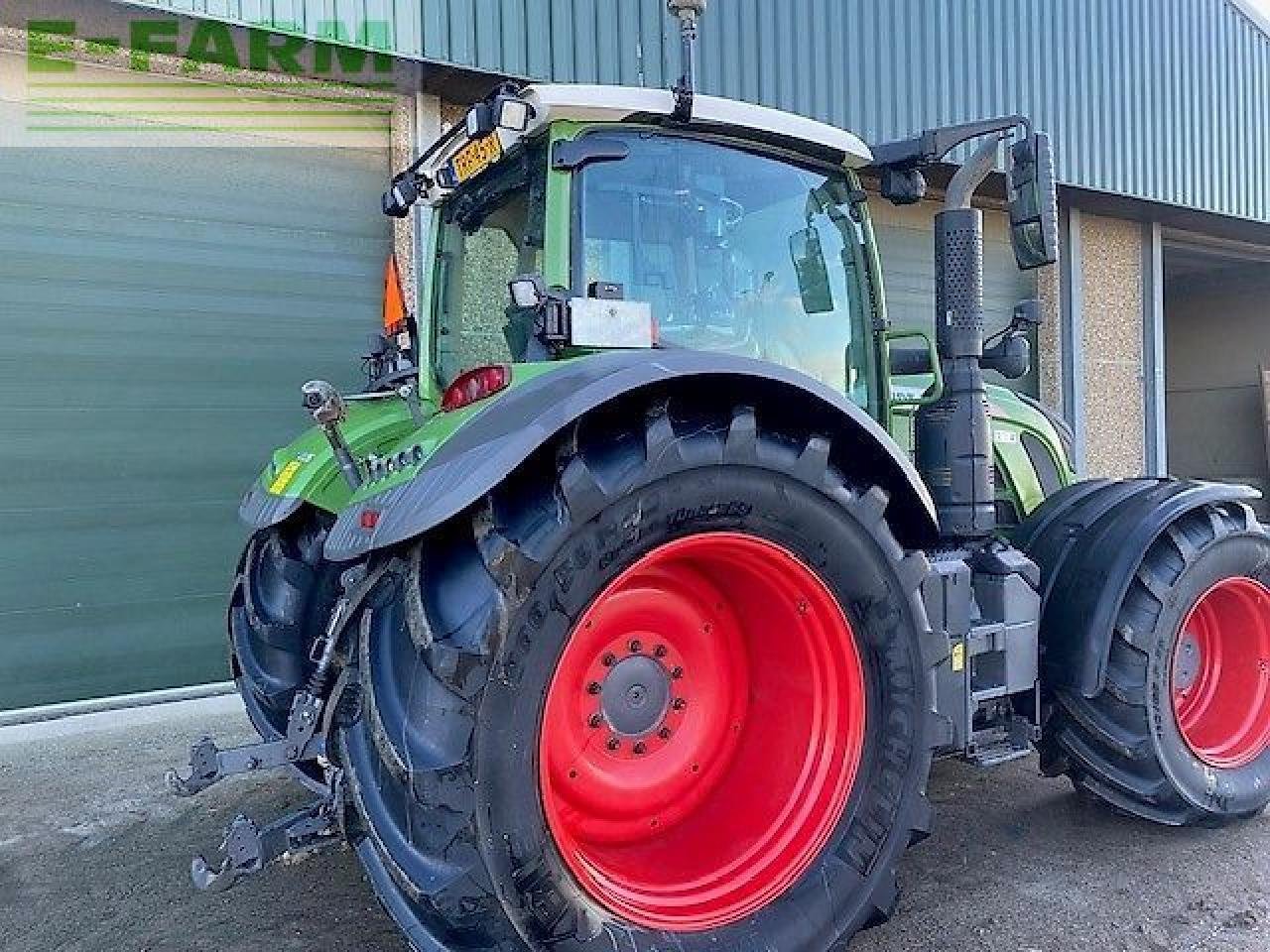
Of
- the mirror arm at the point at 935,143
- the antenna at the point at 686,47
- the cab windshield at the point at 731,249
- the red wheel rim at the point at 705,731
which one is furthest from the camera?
the mirror arm at the point at 935,143

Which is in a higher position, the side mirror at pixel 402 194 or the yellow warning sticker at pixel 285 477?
the side mirror at pixel 402 194

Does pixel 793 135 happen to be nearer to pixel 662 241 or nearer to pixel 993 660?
pixel 662 241

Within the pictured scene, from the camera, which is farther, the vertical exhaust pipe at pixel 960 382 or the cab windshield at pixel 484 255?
the vertical exhaust pipe at pixel 960 382

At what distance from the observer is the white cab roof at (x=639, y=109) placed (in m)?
2.64

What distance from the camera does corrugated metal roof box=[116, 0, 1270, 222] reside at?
583 centimetres

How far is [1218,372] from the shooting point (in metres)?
14.8

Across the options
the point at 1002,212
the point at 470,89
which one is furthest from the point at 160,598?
the point at 1002,212

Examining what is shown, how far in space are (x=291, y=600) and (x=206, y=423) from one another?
2640mm

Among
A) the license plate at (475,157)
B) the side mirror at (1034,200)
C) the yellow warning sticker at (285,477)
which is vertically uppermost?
the license plate at (475,157)

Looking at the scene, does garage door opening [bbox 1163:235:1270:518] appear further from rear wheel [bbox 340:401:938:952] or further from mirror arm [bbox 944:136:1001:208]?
rear wheel [bbox 340:401:938:952]

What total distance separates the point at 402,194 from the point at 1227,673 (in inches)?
134

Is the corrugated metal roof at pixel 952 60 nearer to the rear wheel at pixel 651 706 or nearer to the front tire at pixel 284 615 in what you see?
the front tire at pixel 284 615

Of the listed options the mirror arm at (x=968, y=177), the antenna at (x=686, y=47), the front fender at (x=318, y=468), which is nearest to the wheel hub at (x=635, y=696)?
the front fender at (x=318, y=468)

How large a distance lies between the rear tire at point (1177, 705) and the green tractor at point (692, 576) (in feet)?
0.04
